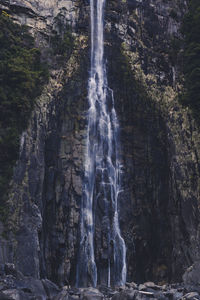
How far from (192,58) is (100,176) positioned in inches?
469

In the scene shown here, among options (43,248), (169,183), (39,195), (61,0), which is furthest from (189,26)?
(43,248)

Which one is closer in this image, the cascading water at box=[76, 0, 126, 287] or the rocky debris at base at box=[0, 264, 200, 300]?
the rocky debris at base at box=[0, 264, 200, 300]

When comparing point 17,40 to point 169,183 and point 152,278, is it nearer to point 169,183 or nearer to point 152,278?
point 169,183

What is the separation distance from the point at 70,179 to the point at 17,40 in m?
10.2

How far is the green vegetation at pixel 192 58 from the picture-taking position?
28.9 meters

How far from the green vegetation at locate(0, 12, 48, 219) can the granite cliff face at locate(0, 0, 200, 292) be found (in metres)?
0.59

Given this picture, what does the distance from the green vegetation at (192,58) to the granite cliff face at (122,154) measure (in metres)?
0.74

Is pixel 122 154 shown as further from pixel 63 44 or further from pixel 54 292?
pixel 54 292

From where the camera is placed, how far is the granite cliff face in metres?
23.6

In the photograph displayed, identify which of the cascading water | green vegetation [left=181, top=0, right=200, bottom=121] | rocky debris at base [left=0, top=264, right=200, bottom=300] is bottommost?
rocky debris at base [left=0, top=264, right=200, bottom=300]

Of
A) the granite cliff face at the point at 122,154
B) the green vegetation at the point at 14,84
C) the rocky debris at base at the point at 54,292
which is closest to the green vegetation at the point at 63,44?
the granite cliff face at the point at 122,154

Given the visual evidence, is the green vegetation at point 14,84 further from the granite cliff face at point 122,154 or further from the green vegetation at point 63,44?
the green vegetation at point 63,44

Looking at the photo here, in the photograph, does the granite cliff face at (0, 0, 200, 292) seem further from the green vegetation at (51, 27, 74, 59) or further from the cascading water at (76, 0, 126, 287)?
the cascading water at (76, 0, 126, 287)

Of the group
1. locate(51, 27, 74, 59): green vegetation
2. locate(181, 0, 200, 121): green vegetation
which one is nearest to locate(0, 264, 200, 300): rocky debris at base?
locate(181, 0, 200, 121): green vegetation
